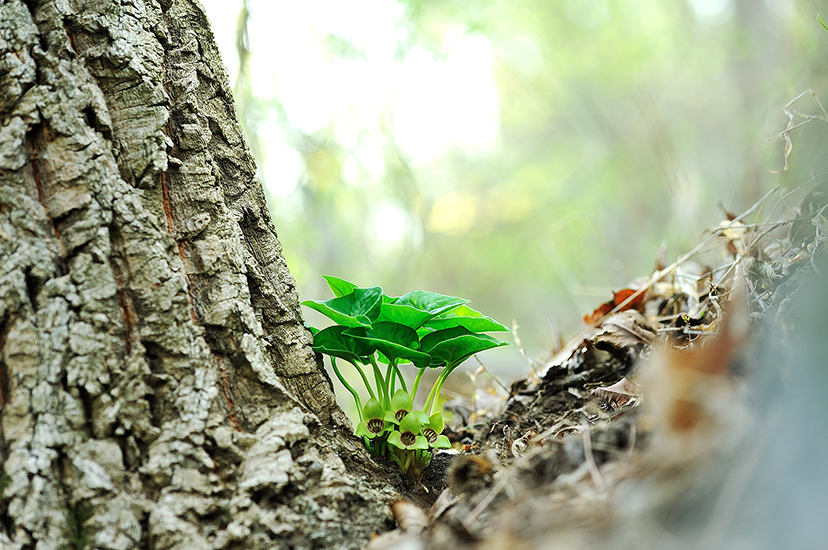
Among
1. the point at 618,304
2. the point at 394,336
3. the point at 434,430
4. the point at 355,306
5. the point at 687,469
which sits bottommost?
the point at 687,469

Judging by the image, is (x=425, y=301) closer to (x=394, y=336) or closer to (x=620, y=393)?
(x=394, y=336)

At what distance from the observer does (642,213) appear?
1145 cm

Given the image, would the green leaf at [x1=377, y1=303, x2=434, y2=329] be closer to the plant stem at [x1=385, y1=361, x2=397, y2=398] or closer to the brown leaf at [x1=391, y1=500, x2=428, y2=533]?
the plant stem at [x1=385, y1=361, x2=397, y2=398]

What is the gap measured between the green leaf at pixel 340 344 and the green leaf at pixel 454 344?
0.15 metres

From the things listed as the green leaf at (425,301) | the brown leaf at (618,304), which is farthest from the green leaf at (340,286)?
the brown leaf at (618,304)

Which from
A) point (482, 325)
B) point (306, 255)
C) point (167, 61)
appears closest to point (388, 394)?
point (482, 325)

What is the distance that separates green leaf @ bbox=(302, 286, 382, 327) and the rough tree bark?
125 millimetres

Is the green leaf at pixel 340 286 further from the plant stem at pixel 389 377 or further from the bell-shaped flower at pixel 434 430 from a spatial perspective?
the bell-shaped flower at pixel 434 430

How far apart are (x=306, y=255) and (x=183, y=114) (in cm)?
655

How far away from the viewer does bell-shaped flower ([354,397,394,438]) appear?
121cm

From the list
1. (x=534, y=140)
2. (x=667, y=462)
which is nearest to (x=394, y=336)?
(x=667, y=462)

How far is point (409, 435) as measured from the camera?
1.22 m

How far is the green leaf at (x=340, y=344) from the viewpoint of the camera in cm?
121

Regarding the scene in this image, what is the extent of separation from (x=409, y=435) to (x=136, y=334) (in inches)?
25.1
